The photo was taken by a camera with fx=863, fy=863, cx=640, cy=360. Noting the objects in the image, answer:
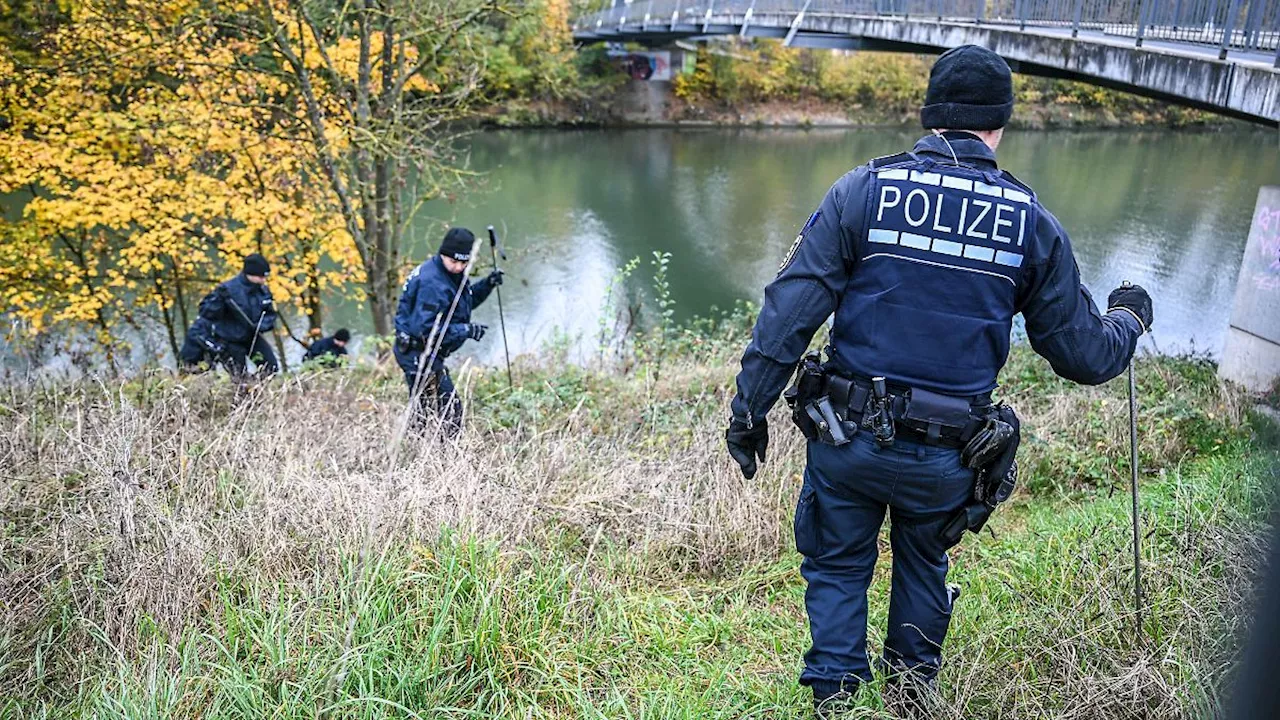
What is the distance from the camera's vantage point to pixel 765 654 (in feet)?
8.52

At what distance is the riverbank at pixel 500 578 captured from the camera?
7.23 ft

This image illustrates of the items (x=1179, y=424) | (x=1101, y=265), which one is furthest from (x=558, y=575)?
(x=1101, y=265)

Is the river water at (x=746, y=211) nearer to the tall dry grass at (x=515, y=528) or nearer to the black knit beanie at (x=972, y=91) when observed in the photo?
the tall dry grass at (x=515, y=528)

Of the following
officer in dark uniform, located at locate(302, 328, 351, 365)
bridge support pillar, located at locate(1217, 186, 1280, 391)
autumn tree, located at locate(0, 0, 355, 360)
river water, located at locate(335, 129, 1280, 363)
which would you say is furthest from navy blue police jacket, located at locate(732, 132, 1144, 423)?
autumn tree, located at locate(0, 0, 355, 360)

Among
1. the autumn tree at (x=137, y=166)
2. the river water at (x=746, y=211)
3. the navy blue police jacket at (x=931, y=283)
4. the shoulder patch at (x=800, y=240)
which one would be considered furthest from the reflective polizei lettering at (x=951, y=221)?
the autumn tree at (x=137, y=166)

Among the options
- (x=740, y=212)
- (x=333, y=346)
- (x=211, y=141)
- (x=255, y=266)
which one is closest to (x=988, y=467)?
(x=255, y=266)

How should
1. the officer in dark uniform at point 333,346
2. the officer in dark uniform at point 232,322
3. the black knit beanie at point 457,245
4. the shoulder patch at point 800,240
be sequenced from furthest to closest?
the officer in dark uniform at point 333,346, the officer in dark uniform at point 232,322, the black knit beanie at point 457,245, the shoulder patch at point 800,240

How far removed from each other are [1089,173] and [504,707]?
74.3ft

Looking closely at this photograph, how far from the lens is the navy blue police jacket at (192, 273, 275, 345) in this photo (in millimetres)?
5684

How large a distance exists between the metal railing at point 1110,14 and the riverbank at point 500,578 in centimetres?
417

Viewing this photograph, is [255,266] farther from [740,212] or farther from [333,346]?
[740,212]

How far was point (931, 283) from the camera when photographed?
81.4 inches

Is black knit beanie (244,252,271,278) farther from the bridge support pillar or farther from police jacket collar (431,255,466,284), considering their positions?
the bridge support pillar

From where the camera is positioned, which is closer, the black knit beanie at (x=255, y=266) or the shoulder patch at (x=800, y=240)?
the shoulder patch at (x=800, y=240)
